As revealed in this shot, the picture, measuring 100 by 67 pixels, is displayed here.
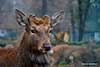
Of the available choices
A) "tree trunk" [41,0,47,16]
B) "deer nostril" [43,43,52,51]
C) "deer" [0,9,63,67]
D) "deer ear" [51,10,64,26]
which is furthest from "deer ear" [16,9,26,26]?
"tree trunk" [41,0,47,16]

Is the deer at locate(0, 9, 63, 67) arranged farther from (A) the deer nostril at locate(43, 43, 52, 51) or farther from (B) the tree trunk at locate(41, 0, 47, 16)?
(B) the tree trunk at locate(41, 0, 47, 16)

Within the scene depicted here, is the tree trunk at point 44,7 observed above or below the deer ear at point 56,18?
above

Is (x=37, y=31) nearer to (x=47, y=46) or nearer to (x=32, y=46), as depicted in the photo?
(x=32, y=46)

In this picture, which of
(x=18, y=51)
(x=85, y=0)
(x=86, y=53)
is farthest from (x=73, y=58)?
(x=85, y=0)

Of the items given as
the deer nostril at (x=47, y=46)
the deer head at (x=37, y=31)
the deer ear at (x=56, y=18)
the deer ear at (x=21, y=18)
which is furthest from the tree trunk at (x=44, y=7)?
the deer nostril at (x=47, y=46)

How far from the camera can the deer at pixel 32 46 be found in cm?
801

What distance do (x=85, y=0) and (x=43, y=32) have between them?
2654 centimetres

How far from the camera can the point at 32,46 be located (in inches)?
325

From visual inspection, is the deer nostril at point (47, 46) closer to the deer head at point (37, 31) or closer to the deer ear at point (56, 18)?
the deer head at point (37, 31)

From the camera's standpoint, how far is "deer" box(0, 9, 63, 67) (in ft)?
26.3

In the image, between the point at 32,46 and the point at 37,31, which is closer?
the point at 37,31

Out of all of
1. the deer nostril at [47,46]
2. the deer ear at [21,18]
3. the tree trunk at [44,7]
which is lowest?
the deer nostril at [47,46]

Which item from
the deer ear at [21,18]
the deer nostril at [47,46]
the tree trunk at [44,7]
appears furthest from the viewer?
the tree trunk at [44,7]

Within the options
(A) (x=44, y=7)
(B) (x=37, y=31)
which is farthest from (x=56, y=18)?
(A) (x=44, y=7)
